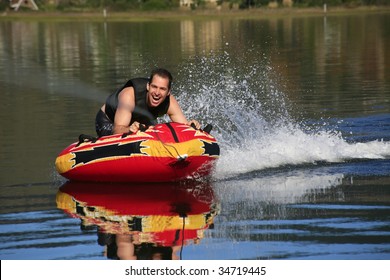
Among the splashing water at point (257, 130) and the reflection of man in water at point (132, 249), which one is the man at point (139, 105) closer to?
the splashing water at point (257, 130)

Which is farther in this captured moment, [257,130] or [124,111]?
[257,130]

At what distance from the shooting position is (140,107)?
1209 centimetres

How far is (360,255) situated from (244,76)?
1554cm

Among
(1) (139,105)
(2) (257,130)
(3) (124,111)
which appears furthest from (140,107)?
(2) (257,130)

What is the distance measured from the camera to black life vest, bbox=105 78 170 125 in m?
12.0

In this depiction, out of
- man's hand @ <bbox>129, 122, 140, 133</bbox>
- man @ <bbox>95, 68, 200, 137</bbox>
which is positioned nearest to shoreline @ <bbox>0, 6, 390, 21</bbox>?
man @ <bbox>95, 68, 200, 137</bbox>

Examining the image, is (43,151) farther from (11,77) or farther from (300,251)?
(11,77)

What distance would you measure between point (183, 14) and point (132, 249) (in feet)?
226

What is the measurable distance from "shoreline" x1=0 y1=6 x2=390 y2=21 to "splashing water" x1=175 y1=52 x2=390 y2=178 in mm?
50512

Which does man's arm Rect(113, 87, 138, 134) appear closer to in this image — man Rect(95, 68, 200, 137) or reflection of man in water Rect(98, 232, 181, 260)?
man Rect(95, 68, 200, 137)

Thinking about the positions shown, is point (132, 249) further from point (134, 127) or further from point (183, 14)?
point (183, 14)

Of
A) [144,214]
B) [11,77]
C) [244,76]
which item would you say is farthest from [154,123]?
[11,77]

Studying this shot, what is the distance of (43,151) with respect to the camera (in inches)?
571

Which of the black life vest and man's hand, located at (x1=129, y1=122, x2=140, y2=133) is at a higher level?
the black life vest
